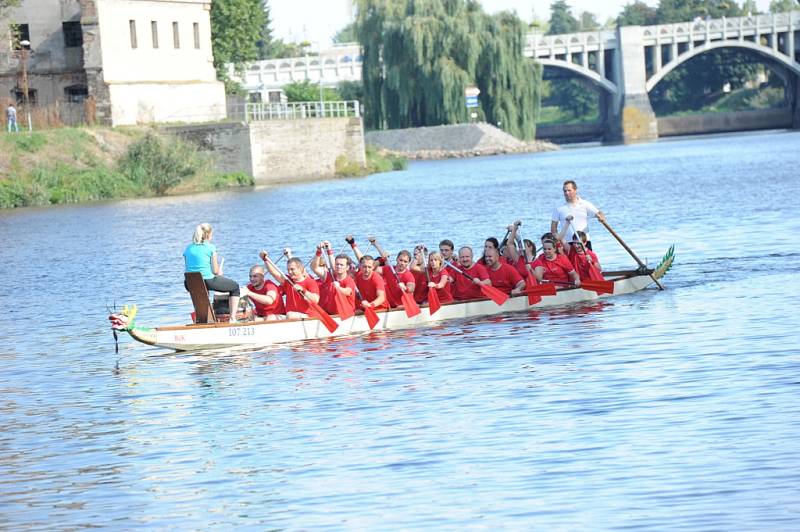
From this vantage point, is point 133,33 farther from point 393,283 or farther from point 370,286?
point 370,286

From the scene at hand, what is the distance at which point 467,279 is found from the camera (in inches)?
805

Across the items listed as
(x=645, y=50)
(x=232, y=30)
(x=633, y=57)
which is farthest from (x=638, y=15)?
(x=232, y=30)

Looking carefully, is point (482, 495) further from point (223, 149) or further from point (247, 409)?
point (223, 149)

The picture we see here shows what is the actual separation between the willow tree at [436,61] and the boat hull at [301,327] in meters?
62.6

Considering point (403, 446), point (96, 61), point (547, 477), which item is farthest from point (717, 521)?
point (96, 61)

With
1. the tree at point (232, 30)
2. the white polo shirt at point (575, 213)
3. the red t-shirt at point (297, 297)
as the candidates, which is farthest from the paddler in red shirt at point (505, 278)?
the tree at point (232, 30)

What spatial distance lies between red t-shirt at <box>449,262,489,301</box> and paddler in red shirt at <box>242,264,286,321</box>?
259cm

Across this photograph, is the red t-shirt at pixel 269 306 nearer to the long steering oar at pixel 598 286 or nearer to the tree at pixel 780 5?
the long steering oar at pixel 598 286

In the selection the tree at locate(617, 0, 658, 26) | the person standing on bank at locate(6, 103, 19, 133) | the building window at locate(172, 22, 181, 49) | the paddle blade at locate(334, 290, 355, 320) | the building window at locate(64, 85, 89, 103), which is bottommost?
the paddle blade at locate(334, 290, 355, 320)

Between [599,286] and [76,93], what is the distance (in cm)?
4511

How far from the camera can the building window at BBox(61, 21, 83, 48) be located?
63.1m

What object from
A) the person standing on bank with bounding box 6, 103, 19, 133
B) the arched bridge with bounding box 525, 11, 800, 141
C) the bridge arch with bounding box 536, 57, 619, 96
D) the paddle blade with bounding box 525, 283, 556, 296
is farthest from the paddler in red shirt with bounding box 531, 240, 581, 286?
the arched bridge with bounding box 525, 11, 800, 141

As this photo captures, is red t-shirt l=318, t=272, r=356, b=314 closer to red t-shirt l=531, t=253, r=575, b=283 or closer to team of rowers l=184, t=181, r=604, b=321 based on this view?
team of rowers l=184, t=181, r=604, b=321

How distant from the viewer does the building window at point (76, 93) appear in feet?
204
